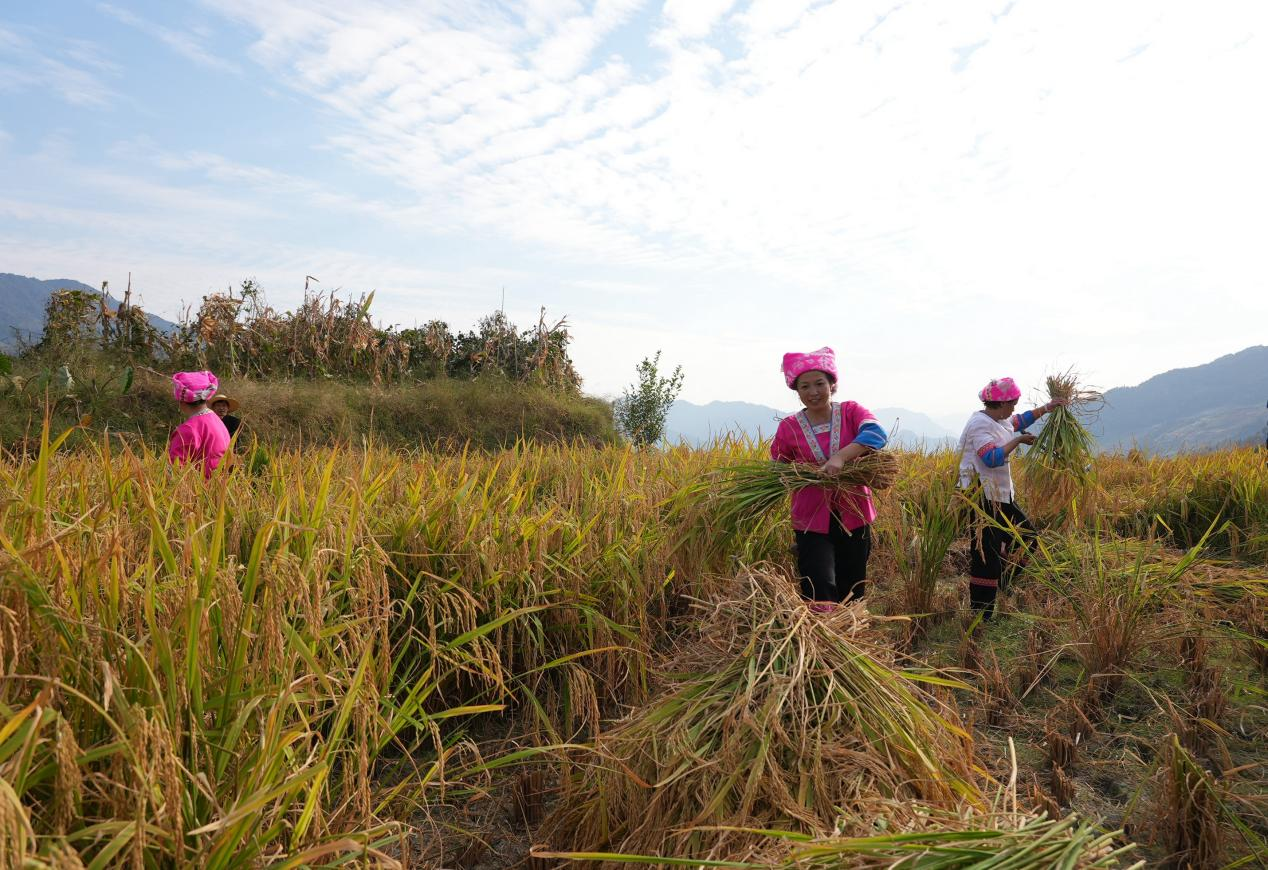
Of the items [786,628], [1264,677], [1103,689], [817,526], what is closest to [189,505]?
[786,628]

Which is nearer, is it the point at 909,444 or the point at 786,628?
the point at 786,628

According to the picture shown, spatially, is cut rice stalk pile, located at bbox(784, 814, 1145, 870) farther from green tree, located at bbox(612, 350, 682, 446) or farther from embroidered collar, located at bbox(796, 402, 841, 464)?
green tree, located at bbox(612, 350, 682, 446)

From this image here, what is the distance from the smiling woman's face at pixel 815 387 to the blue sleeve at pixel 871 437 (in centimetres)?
25

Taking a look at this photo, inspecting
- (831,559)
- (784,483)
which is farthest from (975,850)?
(831,559)

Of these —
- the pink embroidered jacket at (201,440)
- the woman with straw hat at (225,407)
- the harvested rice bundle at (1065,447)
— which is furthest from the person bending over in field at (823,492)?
the woman with straw hat at (225,407)

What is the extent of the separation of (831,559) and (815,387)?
78cm

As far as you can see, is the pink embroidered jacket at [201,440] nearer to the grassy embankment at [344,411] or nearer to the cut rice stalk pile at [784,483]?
the cut rice stalk pile at [784,483]

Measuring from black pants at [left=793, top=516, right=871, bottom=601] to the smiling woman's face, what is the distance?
55cm

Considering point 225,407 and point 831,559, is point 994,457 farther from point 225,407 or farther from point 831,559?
point 225,407

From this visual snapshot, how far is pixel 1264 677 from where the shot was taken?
10.5ft

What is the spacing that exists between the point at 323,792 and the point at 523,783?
695 millimetres

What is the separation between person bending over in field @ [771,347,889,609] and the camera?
336 centimetres

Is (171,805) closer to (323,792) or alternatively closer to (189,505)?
(323,792)

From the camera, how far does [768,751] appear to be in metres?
1.73
